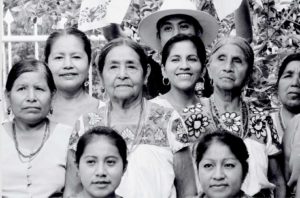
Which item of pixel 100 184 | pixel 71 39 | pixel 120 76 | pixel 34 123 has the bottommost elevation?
pixel 100 184

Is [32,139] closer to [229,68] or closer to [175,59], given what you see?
[175,59]

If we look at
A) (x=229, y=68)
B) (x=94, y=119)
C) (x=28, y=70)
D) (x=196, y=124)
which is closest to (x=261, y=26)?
(x=229, y=68)

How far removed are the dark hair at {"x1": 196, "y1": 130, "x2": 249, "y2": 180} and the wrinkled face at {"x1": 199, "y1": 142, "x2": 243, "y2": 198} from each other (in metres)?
0.02

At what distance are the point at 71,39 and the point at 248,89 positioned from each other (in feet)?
4.84

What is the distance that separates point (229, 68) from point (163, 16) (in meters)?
0.68

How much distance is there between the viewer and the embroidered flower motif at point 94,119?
3.13 meters

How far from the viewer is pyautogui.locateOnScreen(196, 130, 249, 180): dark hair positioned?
2984mm

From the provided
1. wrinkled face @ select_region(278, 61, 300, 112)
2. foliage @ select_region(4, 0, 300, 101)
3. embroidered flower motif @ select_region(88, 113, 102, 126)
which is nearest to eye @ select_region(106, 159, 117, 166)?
embroidered flower motif @ select_region(88, 113, 102, 126)

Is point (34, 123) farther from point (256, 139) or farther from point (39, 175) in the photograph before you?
point (256, 139)

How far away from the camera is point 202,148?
119 inches

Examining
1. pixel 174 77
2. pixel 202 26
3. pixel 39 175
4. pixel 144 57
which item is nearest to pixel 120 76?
pixel 144 57

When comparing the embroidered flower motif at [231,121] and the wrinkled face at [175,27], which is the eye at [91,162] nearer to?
the embroidered flower motif at [231,121]

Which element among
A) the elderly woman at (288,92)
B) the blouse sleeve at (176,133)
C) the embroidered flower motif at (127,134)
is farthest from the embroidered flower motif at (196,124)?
the elderly woman at (288,92)

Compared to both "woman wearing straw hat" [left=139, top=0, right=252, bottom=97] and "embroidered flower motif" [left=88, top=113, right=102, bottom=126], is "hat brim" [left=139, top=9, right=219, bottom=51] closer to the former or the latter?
"woman wearing straw hat" [left=139, top=0, right=252, bottom=97]
